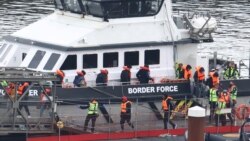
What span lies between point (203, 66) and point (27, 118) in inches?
261

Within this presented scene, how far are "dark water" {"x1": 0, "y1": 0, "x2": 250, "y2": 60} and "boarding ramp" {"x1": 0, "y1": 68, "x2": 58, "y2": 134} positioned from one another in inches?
903

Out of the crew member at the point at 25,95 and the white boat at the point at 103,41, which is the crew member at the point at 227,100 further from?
the crew member at the point at 25,95

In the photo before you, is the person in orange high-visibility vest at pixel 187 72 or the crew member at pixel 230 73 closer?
the person in orange high-visibility vest at pixel 187 72

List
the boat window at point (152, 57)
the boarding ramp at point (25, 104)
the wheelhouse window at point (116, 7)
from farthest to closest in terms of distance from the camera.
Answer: the boat window at point (152, 57) → the wheelhouse window at point (116, 7) → the boarding ramp at point (25, 104)

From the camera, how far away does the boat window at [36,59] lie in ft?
98.1

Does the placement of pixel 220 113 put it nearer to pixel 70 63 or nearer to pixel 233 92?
pixel 233 92

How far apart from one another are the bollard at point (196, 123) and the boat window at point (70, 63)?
28.6 feet

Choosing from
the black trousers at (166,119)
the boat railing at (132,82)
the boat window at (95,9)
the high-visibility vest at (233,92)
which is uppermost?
the boat window at (95,9)

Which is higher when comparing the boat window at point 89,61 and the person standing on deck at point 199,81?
the boat window at point 89,61

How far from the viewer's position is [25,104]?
91.9 feet

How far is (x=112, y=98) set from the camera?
29.2 m

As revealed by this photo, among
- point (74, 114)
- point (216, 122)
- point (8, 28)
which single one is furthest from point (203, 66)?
point (8, 28)

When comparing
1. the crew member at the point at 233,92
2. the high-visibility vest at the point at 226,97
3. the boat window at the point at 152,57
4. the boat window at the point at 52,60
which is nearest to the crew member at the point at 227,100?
the high-visibility vest at the point at 226,97

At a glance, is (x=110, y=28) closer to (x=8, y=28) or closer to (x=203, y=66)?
(x=203, y=66)
